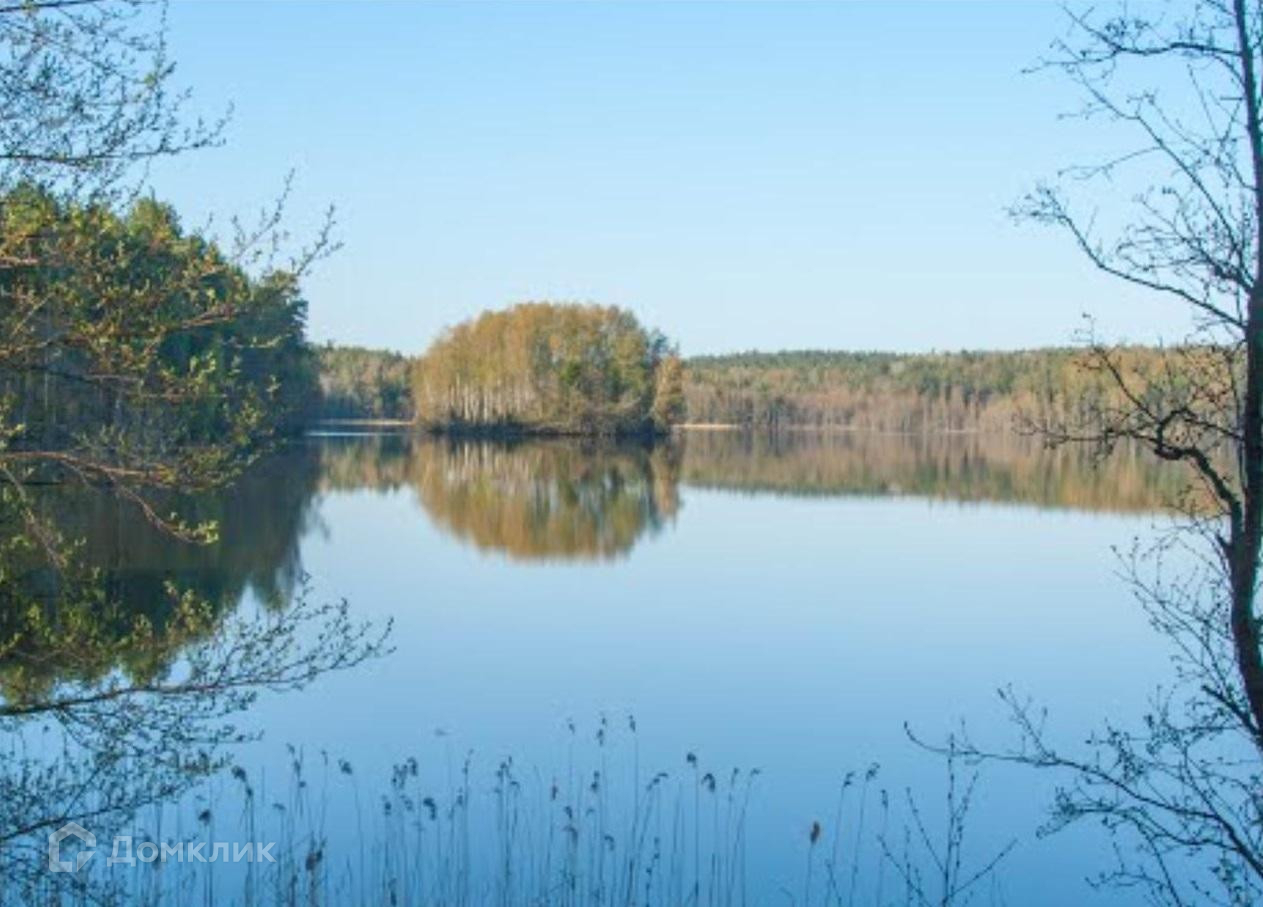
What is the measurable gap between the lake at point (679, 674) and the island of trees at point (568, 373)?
41.3 meters

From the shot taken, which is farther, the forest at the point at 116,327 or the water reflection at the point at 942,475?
the water reflection at the point at 942,475

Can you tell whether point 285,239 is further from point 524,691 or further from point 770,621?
point 770,621

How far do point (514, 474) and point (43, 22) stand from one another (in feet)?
126

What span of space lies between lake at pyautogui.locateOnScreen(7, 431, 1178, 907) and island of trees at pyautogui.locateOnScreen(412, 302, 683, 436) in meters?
41.3

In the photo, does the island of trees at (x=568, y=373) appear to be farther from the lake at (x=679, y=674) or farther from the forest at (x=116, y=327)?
the forest at (x=116, y=327)

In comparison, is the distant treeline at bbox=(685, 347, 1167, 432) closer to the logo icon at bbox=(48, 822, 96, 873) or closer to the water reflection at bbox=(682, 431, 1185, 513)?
the water reflection at bbox=(682, 431, 1185, 513)

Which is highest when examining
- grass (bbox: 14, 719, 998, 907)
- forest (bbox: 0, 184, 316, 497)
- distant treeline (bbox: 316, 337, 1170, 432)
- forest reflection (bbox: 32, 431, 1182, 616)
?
distant treeline (bbox: 316, 337, 1170, 432)

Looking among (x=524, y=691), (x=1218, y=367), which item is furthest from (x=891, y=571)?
(x=1218, y=367)

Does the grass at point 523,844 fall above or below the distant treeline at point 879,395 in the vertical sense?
below

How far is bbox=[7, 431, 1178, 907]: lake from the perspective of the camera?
7.42 metres

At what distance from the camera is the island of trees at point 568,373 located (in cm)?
7188

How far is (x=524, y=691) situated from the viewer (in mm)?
11414

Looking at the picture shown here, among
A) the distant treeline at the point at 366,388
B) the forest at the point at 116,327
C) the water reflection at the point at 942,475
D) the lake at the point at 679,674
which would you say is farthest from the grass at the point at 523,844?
the distant treeline at the point at 366,388

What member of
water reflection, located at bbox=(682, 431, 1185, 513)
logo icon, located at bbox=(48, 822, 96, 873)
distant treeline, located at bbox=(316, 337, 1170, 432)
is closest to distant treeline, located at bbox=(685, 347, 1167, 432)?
distant treeline, located at bbox=(316, 337, 1170, 432)
